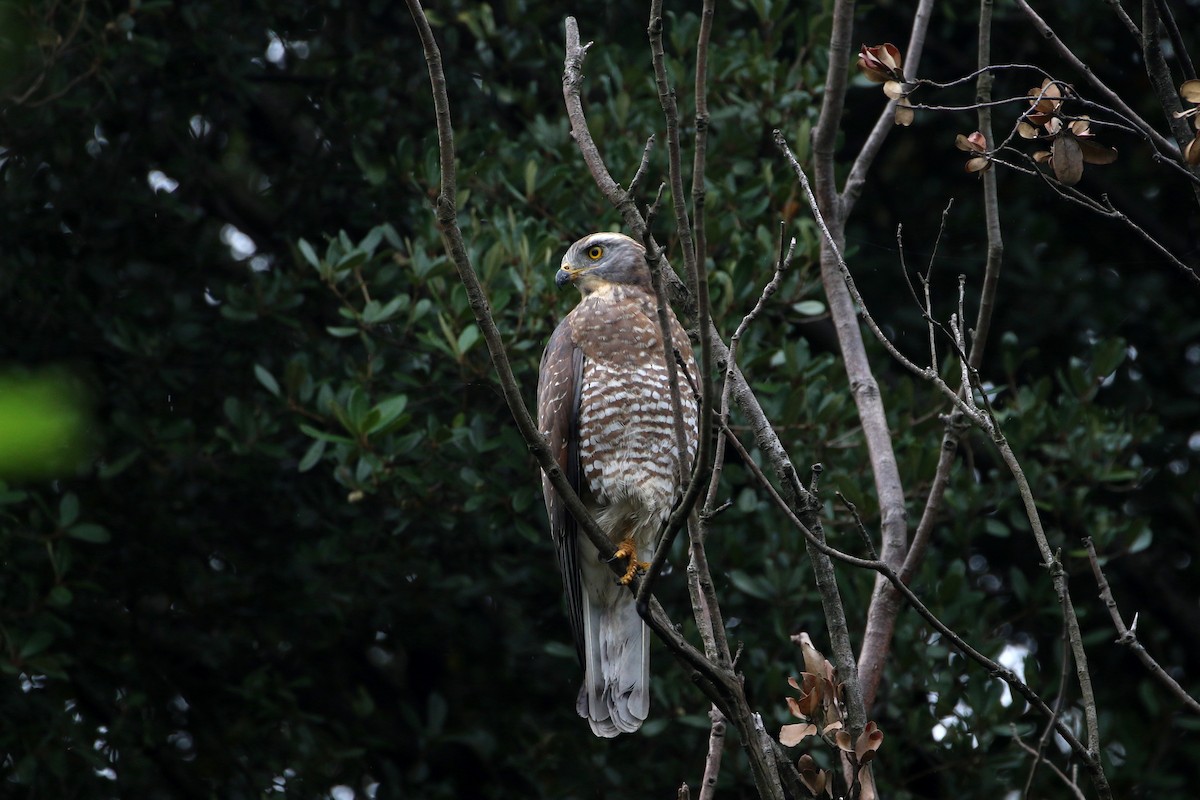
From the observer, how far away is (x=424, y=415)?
4770 millimetres

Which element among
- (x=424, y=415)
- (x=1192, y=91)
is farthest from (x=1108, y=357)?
(x=1192, y=91)

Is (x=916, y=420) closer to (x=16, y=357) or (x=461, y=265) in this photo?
(x=461, y=265)

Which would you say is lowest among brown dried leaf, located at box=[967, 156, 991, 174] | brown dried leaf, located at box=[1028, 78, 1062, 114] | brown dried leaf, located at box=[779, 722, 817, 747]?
brown dried leaf, located at box=[779, 722, 817, 747]

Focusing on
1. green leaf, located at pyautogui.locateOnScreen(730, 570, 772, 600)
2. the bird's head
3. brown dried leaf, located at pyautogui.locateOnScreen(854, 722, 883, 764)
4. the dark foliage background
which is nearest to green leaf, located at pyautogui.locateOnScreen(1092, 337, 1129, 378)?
the dark foliage background

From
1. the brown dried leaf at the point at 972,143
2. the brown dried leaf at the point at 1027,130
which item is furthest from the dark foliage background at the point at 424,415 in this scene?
the brown dried leaf at the point at 1027,130

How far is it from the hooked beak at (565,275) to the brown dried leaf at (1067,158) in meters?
2.09

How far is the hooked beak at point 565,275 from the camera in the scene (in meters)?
4.21

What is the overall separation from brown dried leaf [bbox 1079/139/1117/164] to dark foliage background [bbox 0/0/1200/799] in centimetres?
199

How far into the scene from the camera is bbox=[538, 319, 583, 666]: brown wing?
12.0 feet

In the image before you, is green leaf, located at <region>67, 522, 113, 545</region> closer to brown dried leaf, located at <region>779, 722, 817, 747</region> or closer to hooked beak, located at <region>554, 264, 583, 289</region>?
hooked beak, located at <region>554, 264, 583, 289</region>

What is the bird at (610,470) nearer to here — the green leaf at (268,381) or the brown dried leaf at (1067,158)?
the green leaf at (268,381)

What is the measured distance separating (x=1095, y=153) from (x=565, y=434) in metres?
1.85

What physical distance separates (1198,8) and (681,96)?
2652mm

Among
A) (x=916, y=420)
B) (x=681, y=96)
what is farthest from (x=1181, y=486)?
(x=681, y=96)
